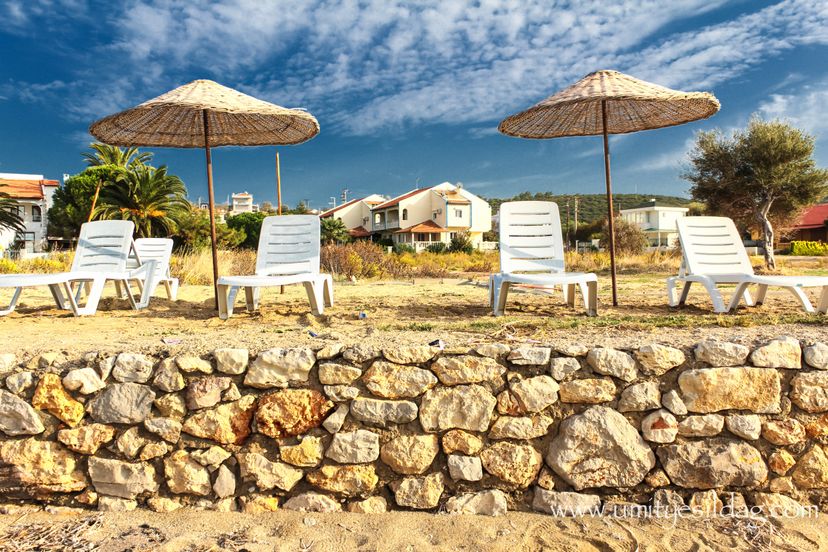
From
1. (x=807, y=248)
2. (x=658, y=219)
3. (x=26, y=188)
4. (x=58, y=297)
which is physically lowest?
(x=58, y=297)

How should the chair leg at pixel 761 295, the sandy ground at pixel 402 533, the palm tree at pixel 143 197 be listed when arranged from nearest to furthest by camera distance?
the sandy ground at pixel 402 533, the chair leg at pixel 761 295, the palm tree at pixel 143 197

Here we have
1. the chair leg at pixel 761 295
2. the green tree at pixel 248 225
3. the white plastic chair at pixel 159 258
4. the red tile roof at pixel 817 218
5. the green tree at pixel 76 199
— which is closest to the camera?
the chair leg at pixel 761 295

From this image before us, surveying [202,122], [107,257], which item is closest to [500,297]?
[202,122]

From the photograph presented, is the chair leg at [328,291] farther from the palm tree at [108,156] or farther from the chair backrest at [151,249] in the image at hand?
the palm tree at [108,156]

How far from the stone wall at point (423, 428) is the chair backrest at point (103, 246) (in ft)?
8.89

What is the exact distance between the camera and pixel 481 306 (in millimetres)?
5312

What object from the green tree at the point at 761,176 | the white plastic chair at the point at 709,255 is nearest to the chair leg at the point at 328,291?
the white plastic chair at the point at 709,255

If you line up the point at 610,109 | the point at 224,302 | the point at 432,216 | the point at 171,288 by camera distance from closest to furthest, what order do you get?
the point at 224,302, the point at 610,109, the point at 171,288, the point at 432,216

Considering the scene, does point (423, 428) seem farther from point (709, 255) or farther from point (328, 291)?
point (709, 255)

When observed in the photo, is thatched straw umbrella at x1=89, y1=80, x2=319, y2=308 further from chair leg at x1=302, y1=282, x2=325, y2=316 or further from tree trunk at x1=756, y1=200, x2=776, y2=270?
tree trunk at x1=756, y1=200, x2=776, y2=270

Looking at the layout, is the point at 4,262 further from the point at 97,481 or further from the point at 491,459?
the point at 491,459

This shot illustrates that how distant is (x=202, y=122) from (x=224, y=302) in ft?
7.92

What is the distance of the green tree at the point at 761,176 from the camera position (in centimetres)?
1485

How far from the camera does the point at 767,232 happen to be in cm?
1514
